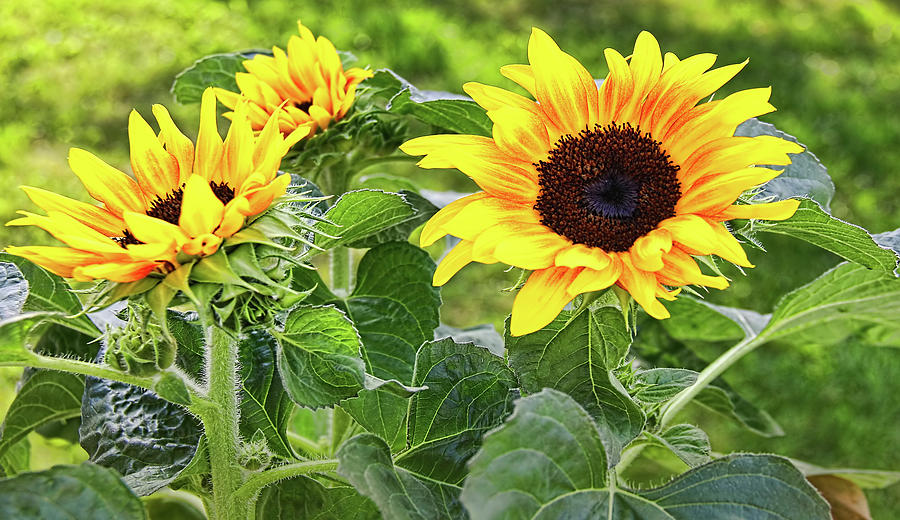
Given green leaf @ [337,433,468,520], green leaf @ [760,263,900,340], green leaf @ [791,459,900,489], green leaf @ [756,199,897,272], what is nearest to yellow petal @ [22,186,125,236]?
green leaf @ [337,433,468,520]

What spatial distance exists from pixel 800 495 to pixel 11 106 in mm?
2575

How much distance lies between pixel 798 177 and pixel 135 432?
62cm

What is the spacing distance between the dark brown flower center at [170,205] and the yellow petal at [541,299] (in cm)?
20

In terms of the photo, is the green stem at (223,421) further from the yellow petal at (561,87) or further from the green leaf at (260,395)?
the yellow petal at (561,87)

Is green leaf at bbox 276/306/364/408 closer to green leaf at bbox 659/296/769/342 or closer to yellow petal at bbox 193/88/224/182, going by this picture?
yellow petal at bbox 193/88/224/182

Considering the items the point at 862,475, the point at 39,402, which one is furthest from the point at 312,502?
the point at 862,475

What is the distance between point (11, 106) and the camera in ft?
8.77

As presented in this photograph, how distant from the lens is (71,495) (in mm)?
575

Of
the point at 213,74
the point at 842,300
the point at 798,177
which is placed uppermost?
the point at 213,74

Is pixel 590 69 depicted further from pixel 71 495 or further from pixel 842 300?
pixel 71 495

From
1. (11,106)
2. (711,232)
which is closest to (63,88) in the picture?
(11,106)

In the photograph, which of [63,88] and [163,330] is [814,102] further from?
[163,330]

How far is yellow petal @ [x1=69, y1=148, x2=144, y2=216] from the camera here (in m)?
0.65

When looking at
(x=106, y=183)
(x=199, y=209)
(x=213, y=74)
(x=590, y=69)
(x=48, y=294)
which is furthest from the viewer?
(x=590, y=69)
